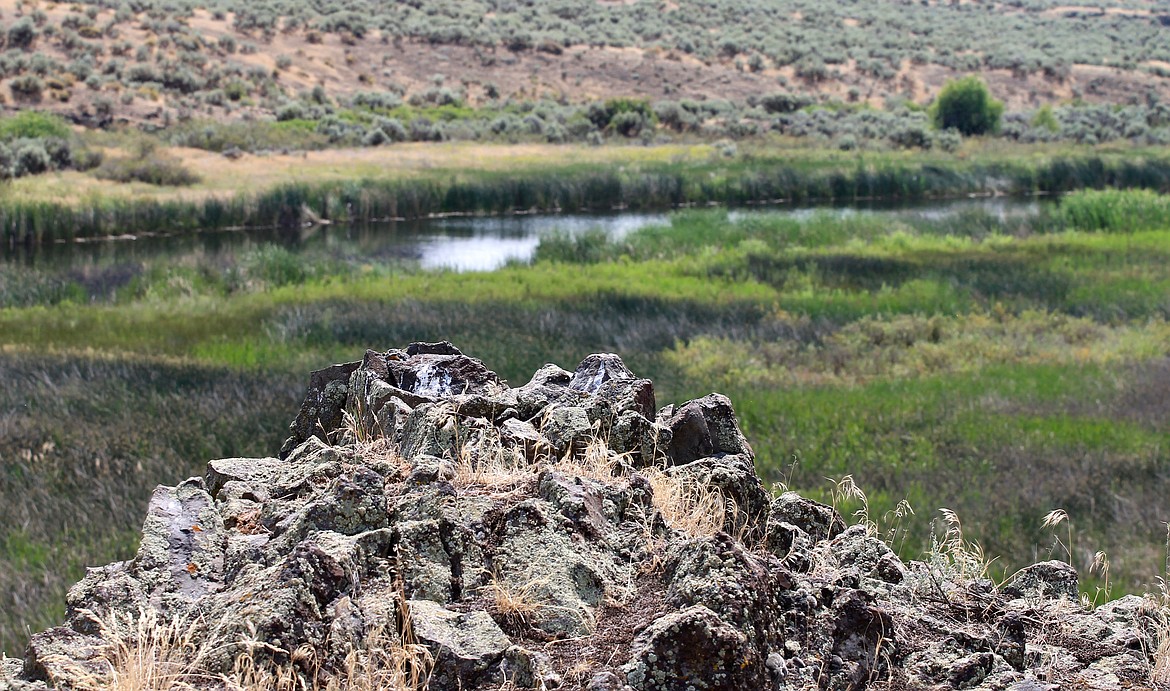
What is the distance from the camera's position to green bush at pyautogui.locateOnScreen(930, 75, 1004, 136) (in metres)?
58.7

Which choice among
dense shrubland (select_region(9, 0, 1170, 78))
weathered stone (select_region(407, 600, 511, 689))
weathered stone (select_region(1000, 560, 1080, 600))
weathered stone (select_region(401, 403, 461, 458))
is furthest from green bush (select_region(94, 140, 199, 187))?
weathered stone (select_region(407, 600, 511, 689))

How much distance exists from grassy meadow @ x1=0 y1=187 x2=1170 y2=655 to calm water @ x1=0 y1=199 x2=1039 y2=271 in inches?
48.7

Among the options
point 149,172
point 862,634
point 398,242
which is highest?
Answer: point 862,634

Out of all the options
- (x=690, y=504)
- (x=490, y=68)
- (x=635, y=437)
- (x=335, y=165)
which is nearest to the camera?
(x=690, y=504)

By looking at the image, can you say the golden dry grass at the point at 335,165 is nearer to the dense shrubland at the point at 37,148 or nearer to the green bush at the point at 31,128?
the dense shrubland at the point at 37,148

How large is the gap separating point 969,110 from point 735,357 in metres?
47.8

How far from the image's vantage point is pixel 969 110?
2315 inches

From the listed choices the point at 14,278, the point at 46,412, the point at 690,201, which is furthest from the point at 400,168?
the point at 46,412

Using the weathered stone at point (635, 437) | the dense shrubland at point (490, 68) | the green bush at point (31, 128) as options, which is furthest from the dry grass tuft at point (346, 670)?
the green bush at point (31, 128)

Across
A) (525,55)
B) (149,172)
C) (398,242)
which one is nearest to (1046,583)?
(398,242)

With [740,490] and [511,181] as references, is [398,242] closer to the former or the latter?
[511,181]

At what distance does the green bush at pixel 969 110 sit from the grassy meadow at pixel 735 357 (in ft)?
103

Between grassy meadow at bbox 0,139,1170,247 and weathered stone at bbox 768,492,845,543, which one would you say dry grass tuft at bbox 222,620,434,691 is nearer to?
weathered stone at bbox 768,492,845,543

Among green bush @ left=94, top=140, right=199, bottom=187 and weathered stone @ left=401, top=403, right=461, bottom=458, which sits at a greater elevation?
weathered stone @ left=401, top=403, right=461, bottom=458
